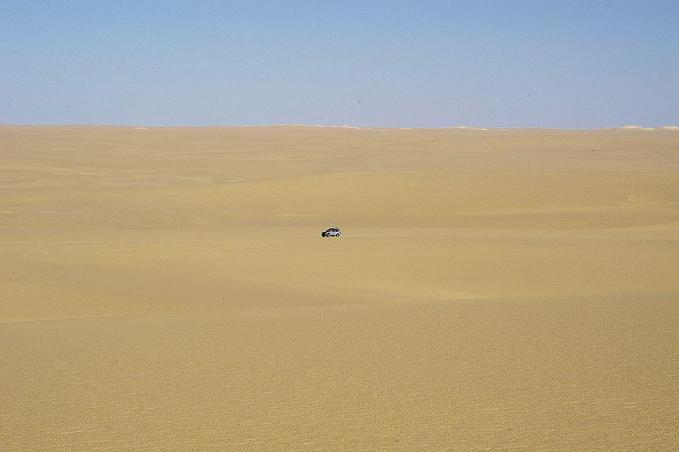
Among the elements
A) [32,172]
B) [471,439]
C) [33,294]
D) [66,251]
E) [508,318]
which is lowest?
[471,439]

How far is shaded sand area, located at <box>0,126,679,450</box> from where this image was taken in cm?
697

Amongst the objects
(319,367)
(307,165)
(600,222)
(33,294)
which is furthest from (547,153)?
(319,367)

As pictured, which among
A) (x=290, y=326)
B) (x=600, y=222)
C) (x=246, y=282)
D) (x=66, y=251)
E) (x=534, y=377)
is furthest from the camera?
(x=600, y=222)

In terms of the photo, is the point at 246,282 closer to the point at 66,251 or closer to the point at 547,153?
the point at 66,251

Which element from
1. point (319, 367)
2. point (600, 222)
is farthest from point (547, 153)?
point (319, 367)

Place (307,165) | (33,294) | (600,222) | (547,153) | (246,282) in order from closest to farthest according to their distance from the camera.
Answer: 1. (33,294)
2. (246,282)
3. (600,222)
4. (307,165)
5. (547,153)

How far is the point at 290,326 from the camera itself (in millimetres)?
11508

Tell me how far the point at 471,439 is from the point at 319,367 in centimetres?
277

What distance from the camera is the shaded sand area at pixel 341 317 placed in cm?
697

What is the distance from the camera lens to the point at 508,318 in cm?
1167

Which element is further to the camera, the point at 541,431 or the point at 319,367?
the point at 319,367

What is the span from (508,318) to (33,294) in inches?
372

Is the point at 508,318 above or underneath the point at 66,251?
underneath

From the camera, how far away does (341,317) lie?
12227 millimetres
